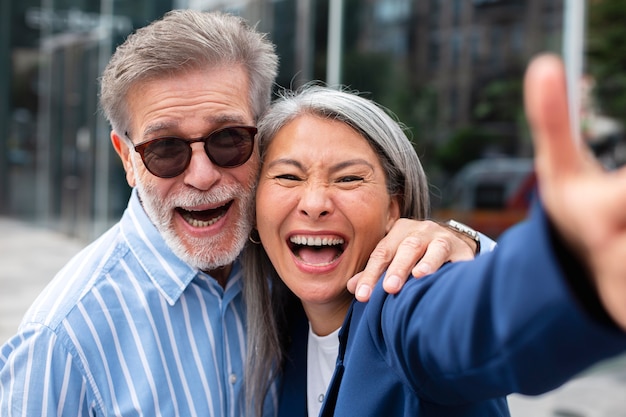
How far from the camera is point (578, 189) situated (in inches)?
32.3

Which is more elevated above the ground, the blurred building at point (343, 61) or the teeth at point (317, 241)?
the blurred building at point (343, 61)

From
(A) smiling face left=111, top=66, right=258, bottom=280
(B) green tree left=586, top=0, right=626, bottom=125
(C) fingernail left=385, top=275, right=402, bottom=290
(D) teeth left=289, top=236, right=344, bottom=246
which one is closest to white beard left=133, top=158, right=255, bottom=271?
(A) smiling face left=111, top=66, right=258, bottom=280

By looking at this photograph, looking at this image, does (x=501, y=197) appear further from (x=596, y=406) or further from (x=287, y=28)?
(x=287, y=28)

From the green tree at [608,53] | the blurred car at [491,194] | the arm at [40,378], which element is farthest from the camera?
the blurred car at [491,194]

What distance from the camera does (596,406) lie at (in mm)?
4730

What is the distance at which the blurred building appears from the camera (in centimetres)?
573

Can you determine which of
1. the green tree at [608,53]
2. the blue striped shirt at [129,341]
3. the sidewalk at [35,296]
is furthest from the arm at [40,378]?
the green tree at [608,53]

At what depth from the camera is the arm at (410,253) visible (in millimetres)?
1399

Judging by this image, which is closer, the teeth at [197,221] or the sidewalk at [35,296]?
the teeth at [197,221]

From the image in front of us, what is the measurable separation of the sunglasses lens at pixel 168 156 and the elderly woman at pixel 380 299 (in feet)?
0.70

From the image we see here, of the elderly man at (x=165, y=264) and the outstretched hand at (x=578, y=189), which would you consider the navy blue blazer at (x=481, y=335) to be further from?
the elderly man at (x=165, y=264)

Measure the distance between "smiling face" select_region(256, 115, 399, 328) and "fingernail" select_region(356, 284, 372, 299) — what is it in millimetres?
284

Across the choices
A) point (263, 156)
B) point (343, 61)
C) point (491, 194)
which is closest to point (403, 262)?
point (263, 156)

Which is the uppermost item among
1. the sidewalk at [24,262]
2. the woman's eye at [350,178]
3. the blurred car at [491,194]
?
the woman's eye at [350,178]
